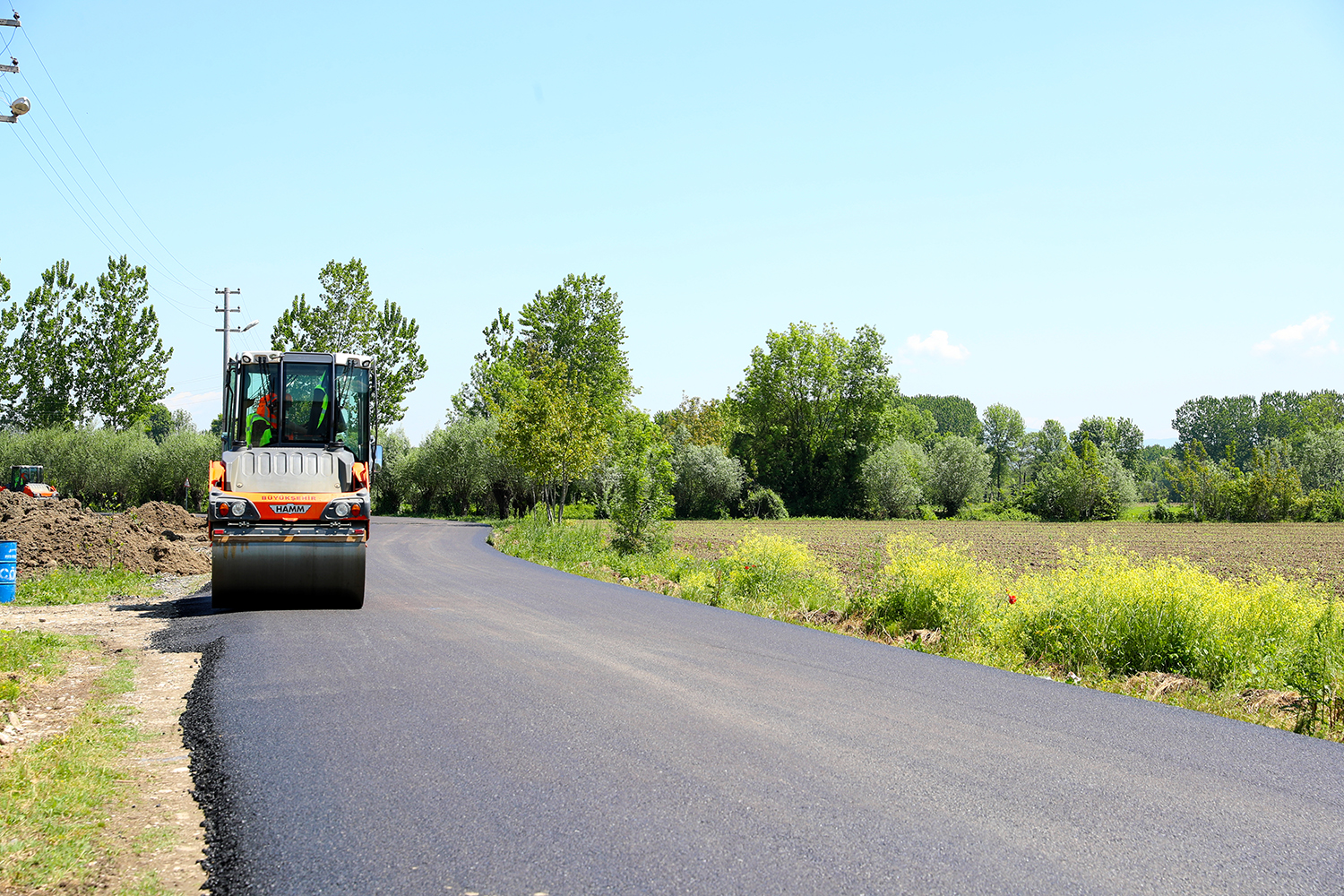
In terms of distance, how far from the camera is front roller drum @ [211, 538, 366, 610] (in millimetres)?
12320

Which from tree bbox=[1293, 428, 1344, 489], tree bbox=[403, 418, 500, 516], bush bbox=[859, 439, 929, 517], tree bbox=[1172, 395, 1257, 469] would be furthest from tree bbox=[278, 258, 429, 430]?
tree bbox=[1172, 395, 1257, 469]

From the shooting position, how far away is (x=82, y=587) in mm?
15906

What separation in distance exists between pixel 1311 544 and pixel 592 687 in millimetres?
42694

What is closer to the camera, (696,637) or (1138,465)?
(696,637)

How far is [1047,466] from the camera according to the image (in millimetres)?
74750

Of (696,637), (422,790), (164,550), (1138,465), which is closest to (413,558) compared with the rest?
(164,550)

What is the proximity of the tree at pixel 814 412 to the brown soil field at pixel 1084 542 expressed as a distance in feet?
24.9

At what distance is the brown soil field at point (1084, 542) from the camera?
89.7ft

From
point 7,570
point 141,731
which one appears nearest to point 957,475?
point 7,570

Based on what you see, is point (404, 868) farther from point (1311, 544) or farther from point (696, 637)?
point (1311, 544)

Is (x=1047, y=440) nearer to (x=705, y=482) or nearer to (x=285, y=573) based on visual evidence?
(x=705, y=482)

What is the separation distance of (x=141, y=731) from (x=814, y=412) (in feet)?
233

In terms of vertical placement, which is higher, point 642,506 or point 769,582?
point 642,506

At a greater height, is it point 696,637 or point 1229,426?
point 1229,426
